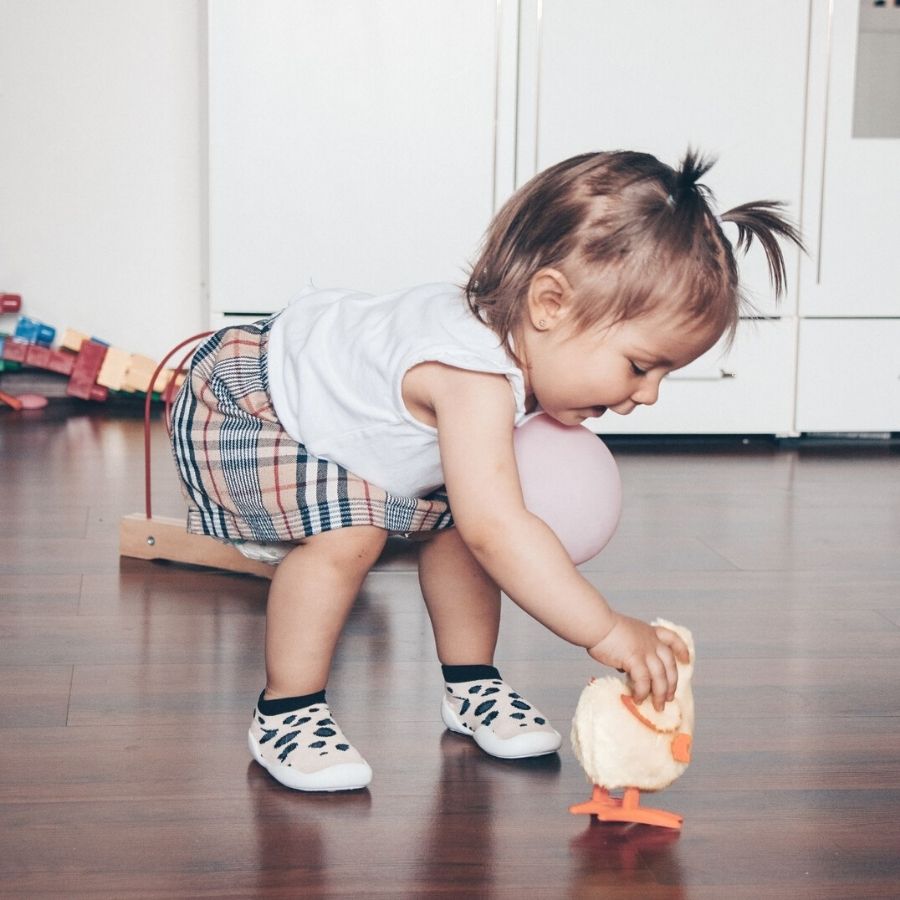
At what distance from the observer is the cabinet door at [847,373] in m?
2.35

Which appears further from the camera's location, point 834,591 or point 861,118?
point 861,118

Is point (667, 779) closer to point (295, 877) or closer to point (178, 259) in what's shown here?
point (295, 877)

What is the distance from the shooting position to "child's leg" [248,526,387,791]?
3.02 ft

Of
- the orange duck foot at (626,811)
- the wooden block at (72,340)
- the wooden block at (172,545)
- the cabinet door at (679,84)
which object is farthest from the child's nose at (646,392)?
the wooden block at (72,340)

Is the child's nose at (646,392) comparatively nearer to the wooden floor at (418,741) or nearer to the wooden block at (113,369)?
the wooden floor at (418,741)

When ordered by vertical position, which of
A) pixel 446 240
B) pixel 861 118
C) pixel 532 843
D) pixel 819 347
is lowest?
pixel 532 843

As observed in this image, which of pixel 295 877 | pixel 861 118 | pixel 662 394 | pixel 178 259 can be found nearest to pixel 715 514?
pixel 662 394

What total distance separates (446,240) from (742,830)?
1.59 metres

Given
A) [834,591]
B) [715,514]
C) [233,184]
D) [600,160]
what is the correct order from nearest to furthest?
[600,160] < [834,591] < [715,514] < [233,184]

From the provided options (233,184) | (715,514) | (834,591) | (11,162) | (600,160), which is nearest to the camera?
(600,160)

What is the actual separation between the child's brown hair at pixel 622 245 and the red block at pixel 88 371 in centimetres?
182

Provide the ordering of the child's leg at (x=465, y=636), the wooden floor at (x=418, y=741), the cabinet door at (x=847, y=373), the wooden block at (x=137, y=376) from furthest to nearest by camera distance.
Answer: the wooden block at (x=137, y=376)
the cabinet door at (x=847, y=373)
the child's leg at (x=465, y=636)
the wooden floor at (x=418, y=741)

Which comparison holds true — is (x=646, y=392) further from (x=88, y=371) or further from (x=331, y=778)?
(x=88, y=371)

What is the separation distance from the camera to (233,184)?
7.42 feet
